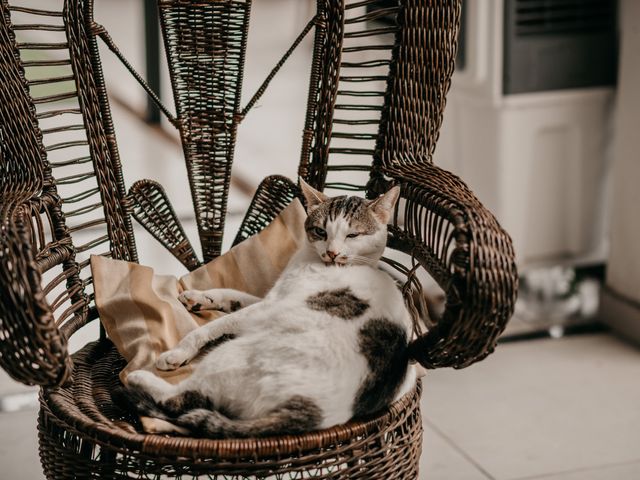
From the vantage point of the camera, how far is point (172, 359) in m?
1.50

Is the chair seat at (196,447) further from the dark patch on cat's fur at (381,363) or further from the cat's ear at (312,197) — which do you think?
the cat's ear at (312,197)

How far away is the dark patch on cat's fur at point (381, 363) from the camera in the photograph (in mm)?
1386

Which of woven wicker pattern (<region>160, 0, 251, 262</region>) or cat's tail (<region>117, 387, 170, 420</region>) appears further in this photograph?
woven wicker pattern (<region>160, 0, 251, 262</region>)

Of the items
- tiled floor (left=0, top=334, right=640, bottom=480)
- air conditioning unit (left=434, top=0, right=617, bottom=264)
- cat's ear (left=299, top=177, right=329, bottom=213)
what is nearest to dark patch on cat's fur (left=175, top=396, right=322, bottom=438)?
cat's ear (left=299, top=177, right=329, bottom=213)

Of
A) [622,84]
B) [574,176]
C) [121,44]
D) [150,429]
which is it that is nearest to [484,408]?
[574,176]

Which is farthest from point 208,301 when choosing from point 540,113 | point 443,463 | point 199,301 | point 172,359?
point 540,113

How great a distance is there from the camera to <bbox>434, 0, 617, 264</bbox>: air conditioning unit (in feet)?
8.71

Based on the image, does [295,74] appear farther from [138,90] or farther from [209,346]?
[209,346]

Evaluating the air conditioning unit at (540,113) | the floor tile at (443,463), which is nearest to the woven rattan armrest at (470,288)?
the floor tile at (443,463)

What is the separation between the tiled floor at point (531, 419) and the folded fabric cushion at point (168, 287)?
26.1 inches

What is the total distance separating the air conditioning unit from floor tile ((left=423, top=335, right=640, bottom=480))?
0.35 meters

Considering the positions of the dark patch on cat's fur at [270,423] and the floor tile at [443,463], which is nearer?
the dark patch on cat's fur at [270,423]

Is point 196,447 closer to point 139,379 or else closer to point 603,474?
point 139,379

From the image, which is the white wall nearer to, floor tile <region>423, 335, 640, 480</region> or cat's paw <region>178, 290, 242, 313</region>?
floor tile <region>423, 335, 640, 480</region>
